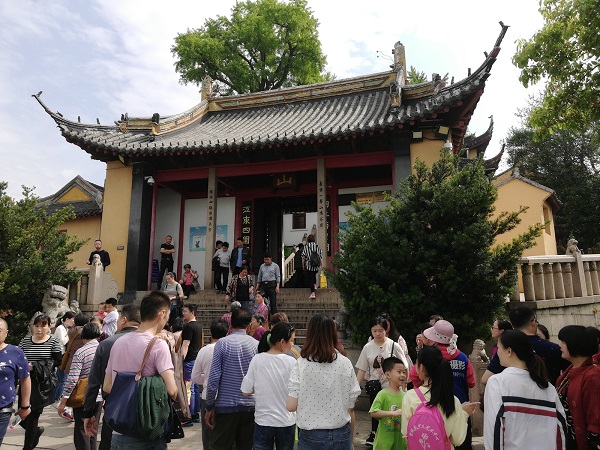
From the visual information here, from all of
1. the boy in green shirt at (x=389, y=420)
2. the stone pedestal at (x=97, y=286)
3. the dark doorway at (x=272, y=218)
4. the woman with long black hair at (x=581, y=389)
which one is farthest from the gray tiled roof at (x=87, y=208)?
the woman with long black hair at (x=581, y=389)

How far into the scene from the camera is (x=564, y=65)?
20.3ft

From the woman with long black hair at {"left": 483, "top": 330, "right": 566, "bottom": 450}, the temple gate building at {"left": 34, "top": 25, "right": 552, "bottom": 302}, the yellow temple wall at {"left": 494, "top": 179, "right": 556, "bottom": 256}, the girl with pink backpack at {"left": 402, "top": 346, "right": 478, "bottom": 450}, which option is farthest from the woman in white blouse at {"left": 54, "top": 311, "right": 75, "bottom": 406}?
the yellow temple wall at {"left": 494, "top": 179, "right": 556, "bottom": 256}

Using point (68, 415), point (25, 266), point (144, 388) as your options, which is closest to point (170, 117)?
point (25, 266)

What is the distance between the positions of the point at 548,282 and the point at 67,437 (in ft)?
26.8

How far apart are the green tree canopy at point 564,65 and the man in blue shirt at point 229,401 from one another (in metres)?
5.68

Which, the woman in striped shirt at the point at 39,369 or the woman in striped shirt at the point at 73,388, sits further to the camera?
the woman in striped shirt at the point at 39,369

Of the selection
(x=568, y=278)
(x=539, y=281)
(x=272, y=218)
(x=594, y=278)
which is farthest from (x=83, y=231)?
(x=594, y=278)

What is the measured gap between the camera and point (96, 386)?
10.3ft

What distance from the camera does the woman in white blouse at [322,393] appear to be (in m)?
2.75

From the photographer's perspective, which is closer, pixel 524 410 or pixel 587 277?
pixel 524 410

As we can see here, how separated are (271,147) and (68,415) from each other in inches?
289

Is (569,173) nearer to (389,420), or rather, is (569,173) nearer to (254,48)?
(254,48)

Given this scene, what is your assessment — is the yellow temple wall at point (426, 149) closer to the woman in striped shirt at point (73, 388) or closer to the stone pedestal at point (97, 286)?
the stone pedestal at point (97, 286)

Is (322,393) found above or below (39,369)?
above
